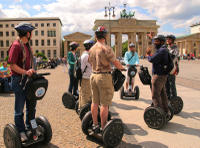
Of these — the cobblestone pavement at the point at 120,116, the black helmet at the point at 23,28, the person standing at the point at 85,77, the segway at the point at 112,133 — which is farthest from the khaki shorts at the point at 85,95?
the black helmet at the point at 23,28

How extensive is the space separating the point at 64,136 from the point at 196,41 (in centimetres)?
10301

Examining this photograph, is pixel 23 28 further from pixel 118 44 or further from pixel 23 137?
pixel 118 44

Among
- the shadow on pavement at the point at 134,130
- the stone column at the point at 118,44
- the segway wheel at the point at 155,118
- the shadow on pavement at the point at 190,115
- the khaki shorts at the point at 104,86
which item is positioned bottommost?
the shadow on pavement at the point at 134,130

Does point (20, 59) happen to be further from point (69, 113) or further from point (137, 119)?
point (137, 119)

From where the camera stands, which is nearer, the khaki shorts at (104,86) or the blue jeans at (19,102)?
the blue jeans at (19,102)

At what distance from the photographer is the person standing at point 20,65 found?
9.46 feet

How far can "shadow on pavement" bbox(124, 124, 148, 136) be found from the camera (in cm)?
401

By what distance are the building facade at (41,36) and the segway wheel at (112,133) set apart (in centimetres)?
8745

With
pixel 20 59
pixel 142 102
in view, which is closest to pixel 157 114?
pixel 142 102

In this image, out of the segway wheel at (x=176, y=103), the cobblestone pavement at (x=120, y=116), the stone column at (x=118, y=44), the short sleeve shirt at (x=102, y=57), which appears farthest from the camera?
the stone column at (x=118, y=44)

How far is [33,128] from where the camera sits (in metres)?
3.19

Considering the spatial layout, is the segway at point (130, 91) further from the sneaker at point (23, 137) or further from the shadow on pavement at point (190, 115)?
the sneaker at point (23, 137)

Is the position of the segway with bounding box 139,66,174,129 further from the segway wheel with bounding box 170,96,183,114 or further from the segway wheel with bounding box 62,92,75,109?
the segway wheel with bounding box 62,92,75,109

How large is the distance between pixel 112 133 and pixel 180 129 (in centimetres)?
189
